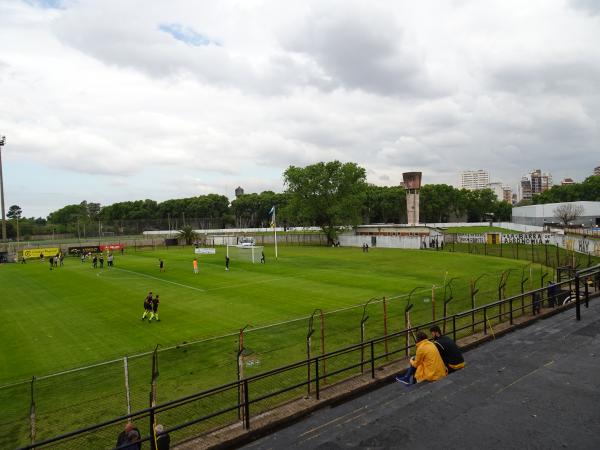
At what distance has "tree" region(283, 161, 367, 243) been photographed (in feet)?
274

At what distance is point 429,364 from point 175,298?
2284cm

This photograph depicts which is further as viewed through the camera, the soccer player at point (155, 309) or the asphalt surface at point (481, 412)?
the soccer player at point (155, 309)

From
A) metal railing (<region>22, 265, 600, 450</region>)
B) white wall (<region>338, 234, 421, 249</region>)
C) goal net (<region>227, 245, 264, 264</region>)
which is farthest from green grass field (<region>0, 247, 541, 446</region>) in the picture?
white wall (<region>338, 234, 421, 249</region>)

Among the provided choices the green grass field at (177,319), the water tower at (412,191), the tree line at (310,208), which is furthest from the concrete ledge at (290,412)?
the water tower at (412,191)

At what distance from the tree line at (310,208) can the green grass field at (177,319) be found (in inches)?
1518

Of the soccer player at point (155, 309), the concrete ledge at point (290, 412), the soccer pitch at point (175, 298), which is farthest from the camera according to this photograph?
the soccer player at point (155, 309)

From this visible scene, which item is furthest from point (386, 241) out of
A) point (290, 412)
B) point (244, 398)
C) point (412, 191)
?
point (244, 398)

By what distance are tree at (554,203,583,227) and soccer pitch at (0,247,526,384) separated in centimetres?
7505

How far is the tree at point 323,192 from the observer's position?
83.4 meters

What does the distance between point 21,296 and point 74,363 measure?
20054mm

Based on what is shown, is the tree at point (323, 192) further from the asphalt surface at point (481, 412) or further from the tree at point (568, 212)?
the asphalt surface at point (481, 412)

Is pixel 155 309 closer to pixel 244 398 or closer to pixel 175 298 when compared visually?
pixel 175 298

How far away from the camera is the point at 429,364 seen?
9469mm

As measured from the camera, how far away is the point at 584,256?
42938mm
